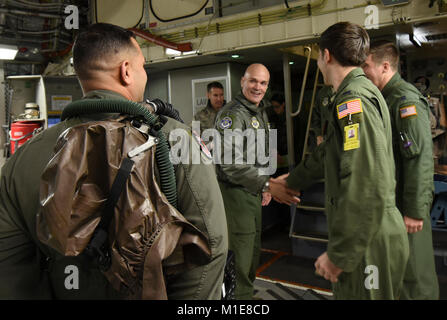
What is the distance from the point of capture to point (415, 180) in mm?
2359

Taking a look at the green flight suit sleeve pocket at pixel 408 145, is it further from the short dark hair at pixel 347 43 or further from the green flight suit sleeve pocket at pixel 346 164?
the green flight suit sleeve pocket at pixel 346 164

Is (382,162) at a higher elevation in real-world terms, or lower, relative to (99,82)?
lower

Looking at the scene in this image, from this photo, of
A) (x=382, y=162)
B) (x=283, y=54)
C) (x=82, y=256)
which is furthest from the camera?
(x=283, y=54)

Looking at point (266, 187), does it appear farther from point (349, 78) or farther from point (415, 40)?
point (415, 40)

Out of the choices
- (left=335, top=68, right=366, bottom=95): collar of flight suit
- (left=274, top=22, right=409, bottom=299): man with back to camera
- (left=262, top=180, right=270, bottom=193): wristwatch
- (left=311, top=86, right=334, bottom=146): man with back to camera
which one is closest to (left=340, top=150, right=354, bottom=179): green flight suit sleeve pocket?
(left=274, top=22, right=409, bottom=299): man with back to camera

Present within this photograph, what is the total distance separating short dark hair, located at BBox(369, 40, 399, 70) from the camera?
8.63 ft

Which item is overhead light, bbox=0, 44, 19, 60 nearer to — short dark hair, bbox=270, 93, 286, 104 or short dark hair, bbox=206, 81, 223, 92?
short dark hair, bbox=206, 81, 223, 92

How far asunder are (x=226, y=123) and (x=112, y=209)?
2.21m

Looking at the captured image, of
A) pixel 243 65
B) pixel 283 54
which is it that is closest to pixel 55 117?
pixel 243 65

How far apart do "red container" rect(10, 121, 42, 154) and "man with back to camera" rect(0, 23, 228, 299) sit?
5.24m

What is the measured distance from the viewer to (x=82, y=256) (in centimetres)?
114
